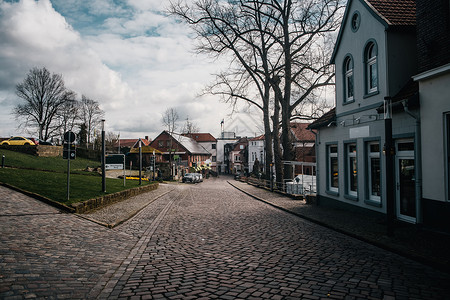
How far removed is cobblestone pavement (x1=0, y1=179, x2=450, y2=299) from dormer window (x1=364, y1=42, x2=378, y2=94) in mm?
5657

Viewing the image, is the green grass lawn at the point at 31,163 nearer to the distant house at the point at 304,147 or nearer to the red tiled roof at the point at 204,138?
the distant house at the point at 304,147

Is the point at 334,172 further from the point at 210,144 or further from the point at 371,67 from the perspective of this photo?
the point at 210,144

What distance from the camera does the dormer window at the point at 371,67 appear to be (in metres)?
11.7

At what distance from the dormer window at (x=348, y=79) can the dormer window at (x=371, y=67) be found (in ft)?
4.19

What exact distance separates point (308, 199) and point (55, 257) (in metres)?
13.1

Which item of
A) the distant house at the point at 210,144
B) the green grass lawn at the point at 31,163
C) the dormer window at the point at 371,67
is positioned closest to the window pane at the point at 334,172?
the dormer window at the point at 371,67

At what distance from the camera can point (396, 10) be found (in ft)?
38.5

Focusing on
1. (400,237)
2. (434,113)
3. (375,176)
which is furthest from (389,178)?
(375,176)

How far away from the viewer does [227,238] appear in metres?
8.38

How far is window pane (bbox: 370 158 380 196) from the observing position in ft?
37.8

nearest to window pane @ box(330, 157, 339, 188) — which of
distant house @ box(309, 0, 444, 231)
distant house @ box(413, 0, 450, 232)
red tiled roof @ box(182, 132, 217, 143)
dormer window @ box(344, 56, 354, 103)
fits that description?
distant house @ box(309, 0, 444, 231)

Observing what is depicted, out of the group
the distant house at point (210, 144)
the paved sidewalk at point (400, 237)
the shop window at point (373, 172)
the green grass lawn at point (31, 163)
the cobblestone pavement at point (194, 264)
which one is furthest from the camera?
the distant house at point (210, 144)

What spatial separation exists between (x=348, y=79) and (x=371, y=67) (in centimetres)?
196

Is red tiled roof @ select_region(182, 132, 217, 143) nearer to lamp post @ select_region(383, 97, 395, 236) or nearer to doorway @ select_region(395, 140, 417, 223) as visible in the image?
doorway @ select_region(395, 140, 417, 223)
